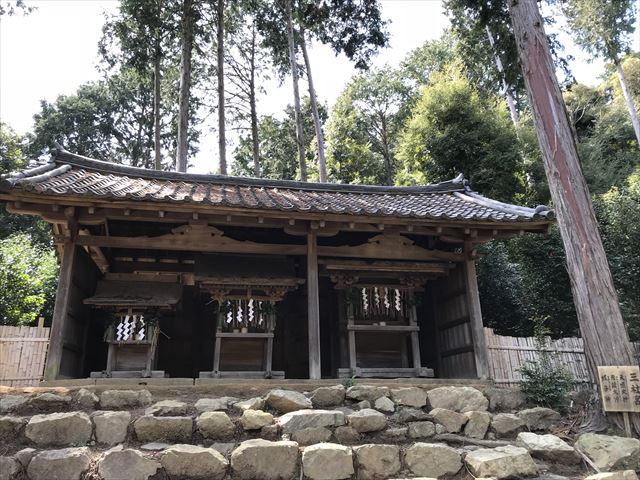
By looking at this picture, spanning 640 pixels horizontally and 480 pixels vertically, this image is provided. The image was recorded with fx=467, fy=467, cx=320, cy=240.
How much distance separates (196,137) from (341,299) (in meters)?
20.0

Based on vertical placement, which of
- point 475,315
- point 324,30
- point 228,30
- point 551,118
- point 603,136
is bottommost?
point 475,315

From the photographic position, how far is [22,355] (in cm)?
888

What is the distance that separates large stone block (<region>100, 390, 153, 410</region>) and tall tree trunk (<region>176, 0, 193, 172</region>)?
10643 millimetres

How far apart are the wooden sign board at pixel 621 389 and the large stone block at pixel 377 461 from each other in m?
3.09

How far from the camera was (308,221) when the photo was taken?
26.1 ft

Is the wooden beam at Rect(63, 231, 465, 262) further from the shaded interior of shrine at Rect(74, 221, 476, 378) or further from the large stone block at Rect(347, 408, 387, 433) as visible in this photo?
the large stone block at Rect(347, 408, 387, 433)

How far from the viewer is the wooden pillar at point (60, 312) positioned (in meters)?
6.61

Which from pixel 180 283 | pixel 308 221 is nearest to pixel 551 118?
pixel 308 221

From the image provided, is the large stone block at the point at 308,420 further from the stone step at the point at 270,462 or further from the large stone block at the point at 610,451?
the large stone block at the point at 610,451

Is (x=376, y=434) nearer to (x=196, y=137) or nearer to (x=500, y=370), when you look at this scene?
(x=500, y=370)

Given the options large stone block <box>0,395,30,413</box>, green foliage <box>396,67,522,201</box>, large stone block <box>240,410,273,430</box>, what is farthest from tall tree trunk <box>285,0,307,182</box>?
large stone block <box>0,395,30,413</box>

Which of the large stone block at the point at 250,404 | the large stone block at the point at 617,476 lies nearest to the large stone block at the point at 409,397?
the large stone block at the point at 250,404

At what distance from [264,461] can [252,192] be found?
5652 mm

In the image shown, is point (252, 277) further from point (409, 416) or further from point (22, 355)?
point (22, 355)
